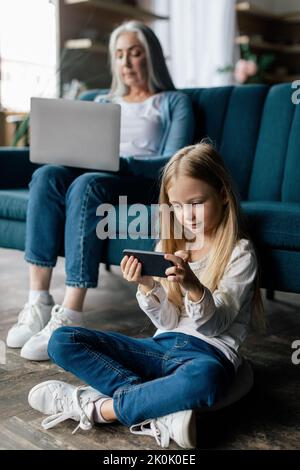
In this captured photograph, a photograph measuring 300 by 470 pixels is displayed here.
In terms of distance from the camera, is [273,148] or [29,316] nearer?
[29,316]

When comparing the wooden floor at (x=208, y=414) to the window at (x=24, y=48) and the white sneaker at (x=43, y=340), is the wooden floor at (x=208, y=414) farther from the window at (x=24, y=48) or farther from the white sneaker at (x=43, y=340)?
the window at (x=24, y=48)

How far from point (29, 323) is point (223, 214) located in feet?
2.07

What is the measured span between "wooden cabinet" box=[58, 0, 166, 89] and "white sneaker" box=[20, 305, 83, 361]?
2154 millimetres

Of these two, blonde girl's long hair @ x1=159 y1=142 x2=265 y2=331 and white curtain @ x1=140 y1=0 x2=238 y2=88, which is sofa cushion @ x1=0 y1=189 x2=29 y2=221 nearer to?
blonde girl's long hair @ x1=159 y1=142 x2=265 y2=331

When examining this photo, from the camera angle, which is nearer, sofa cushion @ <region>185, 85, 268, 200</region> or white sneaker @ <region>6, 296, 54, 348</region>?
white sneaker @ <region>6, 296, 54, 348</region>

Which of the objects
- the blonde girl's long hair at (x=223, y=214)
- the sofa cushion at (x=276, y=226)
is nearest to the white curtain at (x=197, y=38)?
the sofa cushion at (x=276, y=226)

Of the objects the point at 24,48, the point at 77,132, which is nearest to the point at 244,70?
the point at 24,48

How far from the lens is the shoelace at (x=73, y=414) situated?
1098 millimetres

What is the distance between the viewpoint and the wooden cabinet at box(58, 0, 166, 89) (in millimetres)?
3445

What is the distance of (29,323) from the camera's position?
156cm

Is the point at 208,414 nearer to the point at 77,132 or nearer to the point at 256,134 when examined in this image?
the point at 77,132

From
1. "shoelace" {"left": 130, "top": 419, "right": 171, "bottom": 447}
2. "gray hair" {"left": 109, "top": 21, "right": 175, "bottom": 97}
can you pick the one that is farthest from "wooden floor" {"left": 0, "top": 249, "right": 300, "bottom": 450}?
"gray hair" {"left": 109, "top": 21, "right": 175, "bottom": 97}

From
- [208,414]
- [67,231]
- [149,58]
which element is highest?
[149,58]
